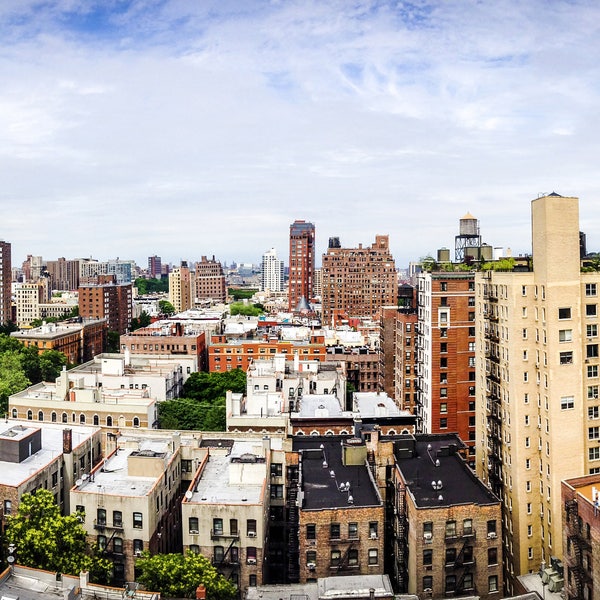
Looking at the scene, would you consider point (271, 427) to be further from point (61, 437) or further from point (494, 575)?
point (494, 575)

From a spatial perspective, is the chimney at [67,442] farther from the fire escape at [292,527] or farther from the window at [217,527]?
the fire escape at [292,527]

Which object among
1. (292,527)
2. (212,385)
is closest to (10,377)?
(212,385)

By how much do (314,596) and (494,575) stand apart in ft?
57.2

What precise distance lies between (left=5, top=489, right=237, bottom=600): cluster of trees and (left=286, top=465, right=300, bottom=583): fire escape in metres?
7.06

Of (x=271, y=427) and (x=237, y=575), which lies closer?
(x=237, y=575)

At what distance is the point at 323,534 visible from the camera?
51.2 metres

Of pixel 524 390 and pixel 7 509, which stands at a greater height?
pixel 524 390

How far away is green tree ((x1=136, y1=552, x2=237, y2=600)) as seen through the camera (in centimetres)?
4578

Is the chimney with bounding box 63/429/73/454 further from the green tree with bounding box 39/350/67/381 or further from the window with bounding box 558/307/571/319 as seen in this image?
the green tree with bounding box 39/350/67/381

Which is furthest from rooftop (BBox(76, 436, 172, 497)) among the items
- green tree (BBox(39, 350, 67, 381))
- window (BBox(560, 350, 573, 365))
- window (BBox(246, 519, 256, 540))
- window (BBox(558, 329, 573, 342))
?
green tree (BBox(39, 350, 67, 381))

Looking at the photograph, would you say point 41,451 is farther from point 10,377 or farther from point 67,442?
point 10,377

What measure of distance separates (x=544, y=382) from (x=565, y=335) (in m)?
4.61

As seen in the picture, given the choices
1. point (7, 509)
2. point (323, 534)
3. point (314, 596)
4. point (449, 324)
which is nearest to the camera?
point (314, 596)

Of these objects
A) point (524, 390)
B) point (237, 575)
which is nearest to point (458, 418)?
point (524, 390)
